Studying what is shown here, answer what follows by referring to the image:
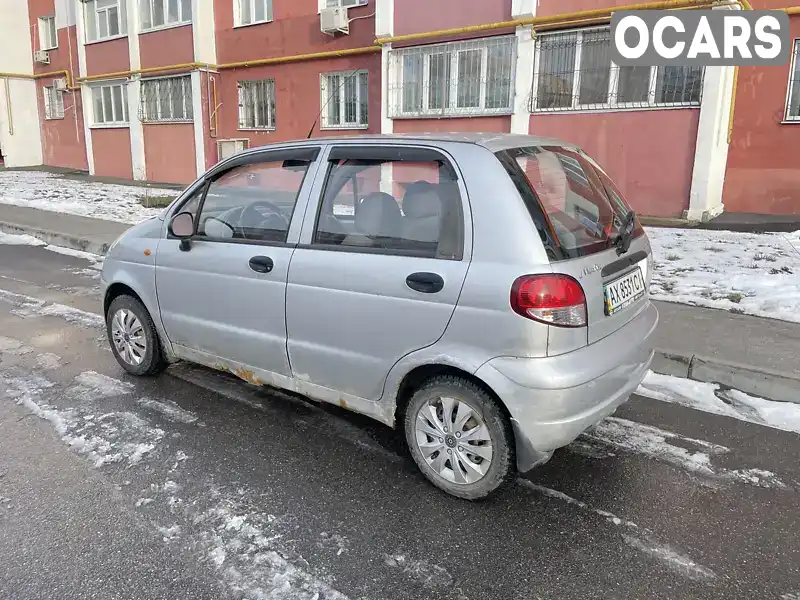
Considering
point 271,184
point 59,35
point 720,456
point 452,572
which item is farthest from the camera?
point 59,35

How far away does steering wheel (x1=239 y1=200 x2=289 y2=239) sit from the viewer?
370 centimetres

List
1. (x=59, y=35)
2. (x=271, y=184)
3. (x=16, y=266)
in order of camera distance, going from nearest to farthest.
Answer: (x=271, y=184)
(x=16, y=266)
(x=59, y=35)

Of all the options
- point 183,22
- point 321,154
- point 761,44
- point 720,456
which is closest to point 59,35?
point 183,22

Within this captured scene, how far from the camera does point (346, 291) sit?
330 centimetres

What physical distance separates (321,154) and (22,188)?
61.0 feet

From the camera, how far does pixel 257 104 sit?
1803cm

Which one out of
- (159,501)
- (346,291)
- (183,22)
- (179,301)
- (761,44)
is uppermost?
(183,22)

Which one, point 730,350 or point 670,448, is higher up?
point 730,350

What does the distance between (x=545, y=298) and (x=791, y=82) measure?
414 inches

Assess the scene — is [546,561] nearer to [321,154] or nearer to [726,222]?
[321,154]

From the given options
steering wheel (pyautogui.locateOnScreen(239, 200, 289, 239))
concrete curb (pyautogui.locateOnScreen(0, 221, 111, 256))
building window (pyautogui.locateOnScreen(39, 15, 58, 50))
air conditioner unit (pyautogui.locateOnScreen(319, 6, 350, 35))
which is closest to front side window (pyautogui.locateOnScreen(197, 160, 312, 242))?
steering wheel (pyautogui.locateOnScreen(239, 200, 289, 239))

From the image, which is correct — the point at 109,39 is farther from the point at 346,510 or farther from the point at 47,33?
the point at 346,510

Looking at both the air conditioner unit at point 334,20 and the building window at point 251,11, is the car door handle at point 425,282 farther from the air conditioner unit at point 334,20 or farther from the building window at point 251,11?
the building window at point 251,11

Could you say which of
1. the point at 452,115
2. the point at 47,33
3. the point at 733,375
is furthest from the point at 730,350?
the point at 47,33
